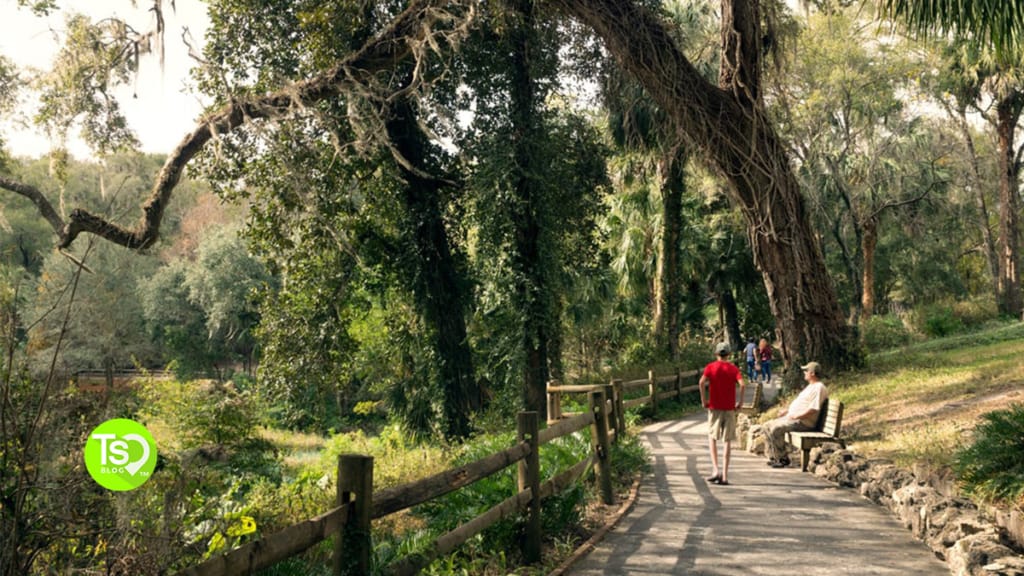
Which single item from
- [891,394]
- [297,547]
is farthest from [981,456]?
[891,394]

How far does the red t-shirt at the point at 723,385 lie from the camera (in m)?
10.6

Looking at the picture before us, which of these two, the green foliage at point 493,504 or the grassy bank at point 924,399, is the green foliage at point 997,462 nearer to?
the grassy bank at point 924,399

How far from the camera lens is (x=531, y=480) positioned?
7008 mm

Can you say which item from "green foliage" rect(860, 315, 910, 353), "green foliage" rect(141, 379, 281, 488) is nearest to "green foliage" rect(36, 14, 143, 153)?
"green foliage" rect(141, 379, 281, 488)

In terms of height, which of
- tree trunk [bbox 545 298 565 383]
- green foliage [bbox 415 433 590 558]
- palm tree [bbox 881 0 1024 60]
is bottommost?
green foliage [bbox 415 433 590 558]

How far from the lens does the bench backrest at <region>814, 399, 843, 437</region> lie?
10.9 metres

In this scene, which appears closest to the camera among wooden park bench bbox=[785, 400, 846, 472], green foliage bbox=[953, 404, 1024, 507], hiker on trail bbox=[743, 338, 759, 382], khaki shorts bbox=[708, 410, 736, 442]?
green foliage bbox=[953, 404, 1024, 507]

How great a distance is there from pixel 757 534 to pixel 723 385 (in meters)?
3.33

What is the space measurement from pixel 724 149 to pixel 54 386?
14135mm

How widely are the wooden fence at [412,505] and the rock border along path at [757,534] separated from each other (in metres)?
0.66

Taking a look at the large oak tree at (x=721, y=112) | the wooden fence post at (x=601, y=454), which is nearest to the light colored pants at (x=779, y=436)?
the wooden fence post at (x=601, y=454)

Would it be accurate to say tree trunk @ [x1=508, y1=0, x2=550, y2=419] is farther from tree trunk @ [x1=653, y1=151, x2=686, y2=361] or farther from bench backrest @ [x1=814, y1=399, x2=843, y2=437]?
tree trunk @ [x1=653, y1=151, x2=686, y2=361]

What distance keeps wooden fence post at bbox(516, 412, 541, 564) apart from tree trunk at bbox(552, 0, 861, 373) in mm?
10549

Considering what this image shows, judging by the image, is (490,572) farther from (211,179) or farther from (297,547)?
(211,179)
